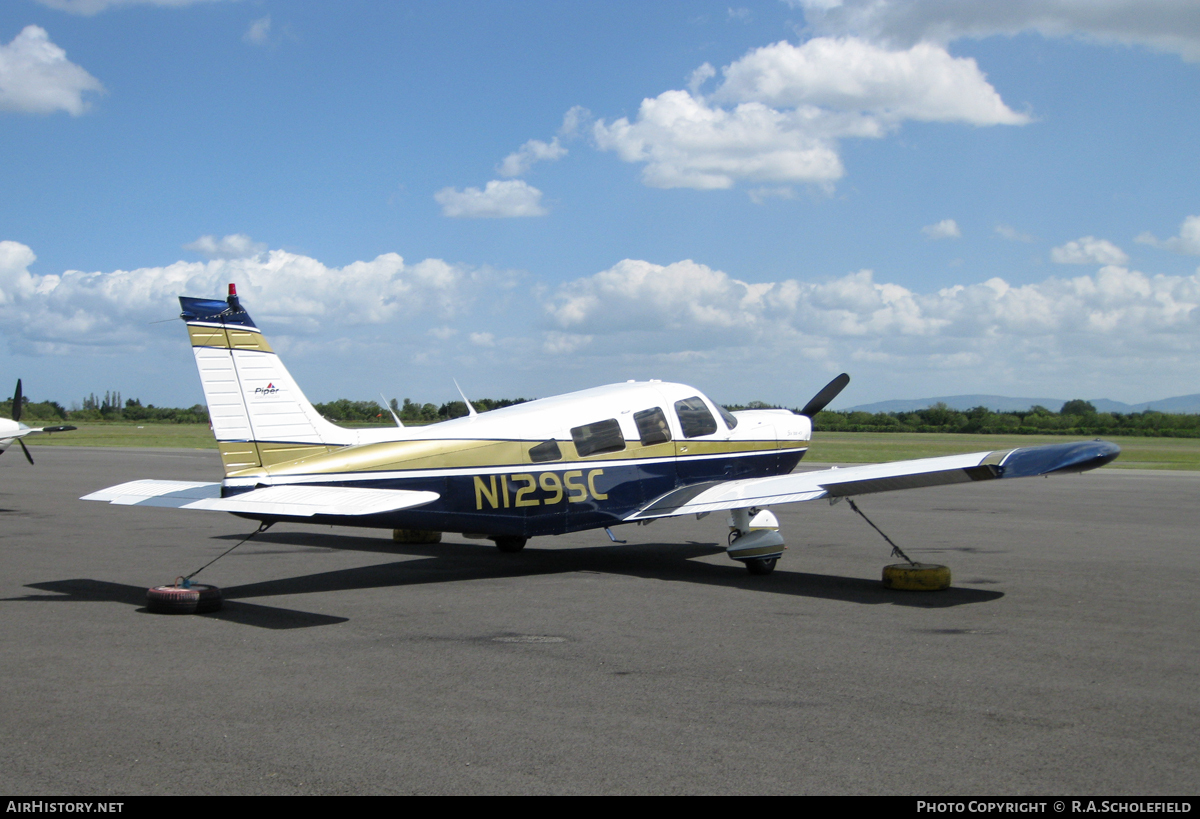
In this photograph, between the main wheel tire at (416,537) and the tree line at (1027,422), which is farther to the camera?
the tree line at (1027,422)

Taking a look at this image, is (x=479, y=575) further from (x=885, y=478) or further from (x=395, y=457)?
(x=885, y=478)

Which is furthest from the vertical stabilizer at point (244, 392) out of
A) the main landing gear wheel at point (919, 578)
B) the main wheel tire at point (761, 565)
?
the main landing gear wheel at point (919, 578)

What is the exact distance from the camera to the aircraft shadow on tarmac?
9.75 meters

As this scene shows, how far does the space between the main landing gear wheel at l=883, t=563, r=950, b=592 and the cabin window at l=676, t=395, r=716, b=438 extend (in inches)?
137

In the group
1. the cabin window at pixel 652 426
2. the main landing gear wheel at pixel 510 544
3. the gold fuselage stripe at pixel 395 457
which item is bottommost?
the main landing gear wheel at pixel 510 544

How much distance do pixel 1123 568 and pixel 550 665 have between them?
Result: 8572mm

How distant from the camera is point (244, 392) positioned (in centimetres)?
1041

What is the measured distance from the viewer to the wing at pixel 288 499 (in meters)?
8.93

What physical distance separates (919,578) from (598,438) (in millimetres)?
4178

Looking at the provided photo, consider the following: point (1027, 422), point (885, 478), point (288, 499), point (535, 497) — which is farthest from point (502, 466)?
point (1027, 422)

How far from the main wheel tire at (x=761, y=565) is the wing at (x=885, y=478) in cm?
82

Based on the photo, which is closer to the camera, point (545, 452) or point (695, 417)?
point (545, 452)

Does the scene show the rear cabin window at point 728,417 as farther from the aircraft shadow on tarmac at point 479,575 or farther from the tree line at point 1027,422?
the tree line at point 1027,422

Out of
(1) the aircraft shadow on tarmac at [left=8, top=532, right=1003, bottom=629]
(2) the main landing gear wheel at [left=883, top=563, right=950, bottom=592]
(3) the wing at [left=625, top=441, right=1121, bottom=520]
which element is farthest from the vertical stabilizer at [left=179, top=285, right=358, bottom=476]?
(2) the main landing gear wheel at [left=883, top=563, right=950, bottom=592]
